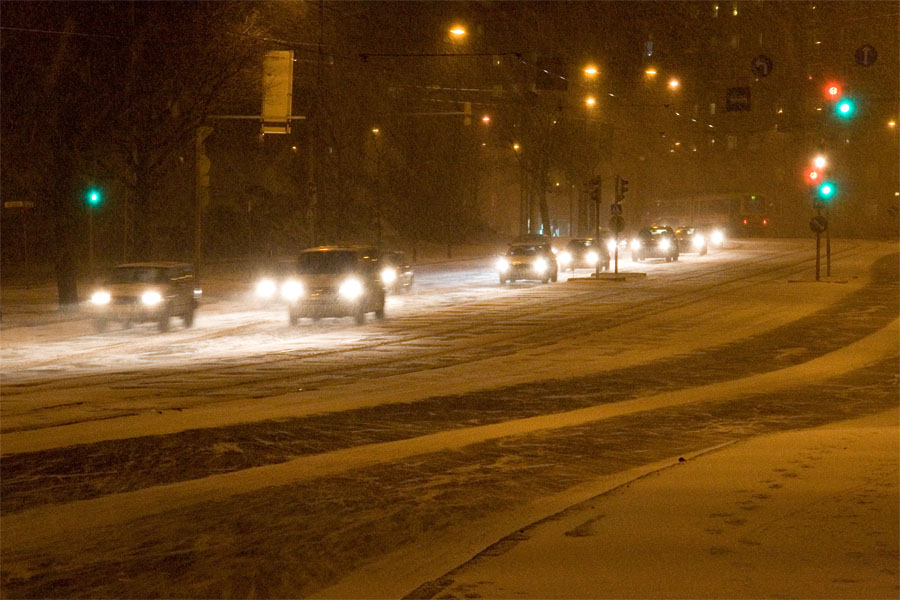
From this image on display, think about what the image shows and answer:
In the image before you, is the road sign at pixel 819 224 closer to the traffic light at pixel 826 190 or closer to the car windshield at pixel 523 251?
the traffic light at pixel 826 190

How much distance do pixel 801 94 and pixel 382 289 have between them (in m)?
51.4

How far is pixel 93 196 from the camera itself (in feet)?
101

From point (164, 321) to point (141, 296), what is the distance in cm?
77

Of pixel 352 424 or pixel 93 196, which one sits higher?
pixel 93 196

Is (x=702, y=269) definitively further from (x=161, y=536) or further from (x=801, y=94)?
(x=161, y=536)

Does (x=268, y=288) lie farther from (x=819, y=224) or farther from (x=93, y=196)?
(x=819, y=224)

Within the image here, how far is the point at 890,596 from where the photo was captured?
608 centimetres

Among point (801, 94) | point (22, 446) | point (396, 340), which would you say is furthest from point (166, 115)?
point (801, 94)

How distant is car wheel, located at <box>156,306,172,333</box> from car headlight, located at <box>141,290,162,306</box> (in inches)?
10.5

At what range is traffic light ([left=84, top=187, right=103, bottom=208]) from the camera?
30.8 m

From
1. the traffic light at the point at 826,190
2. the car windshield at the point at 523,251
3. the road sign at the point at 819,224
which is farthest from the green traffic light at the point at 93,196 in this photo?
the road sign at the point at 819,224

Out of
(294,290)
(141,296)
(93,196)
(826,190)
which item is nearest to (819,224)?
(826,190)

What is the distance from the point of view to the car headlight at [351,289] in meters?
26.3

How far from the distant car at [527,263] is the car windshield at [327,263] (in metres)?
14.9
